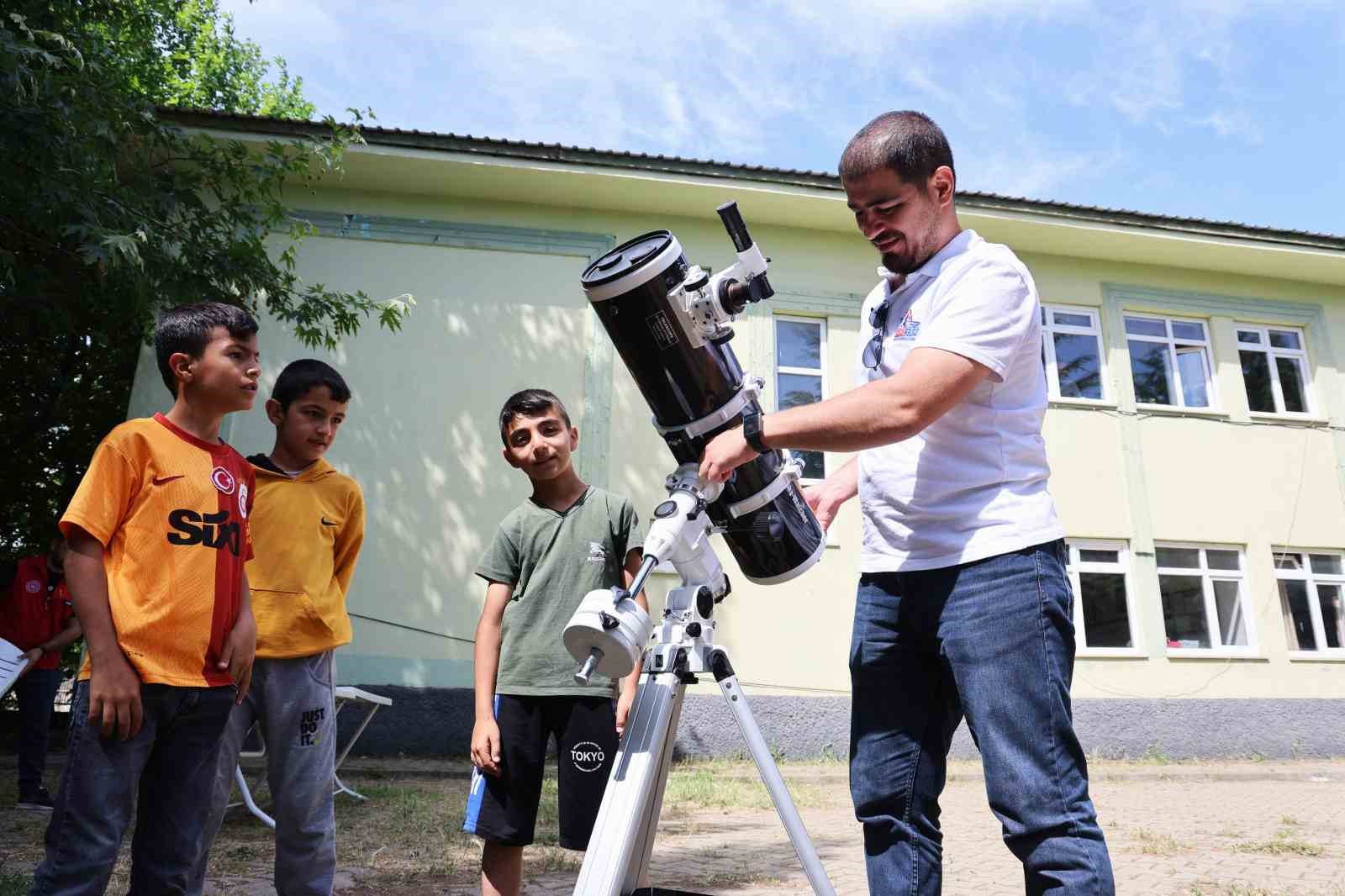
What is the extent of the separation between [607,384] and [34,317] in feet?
18.4

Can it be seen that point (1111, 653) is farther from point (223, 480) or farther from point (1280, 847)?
point (223, 480)

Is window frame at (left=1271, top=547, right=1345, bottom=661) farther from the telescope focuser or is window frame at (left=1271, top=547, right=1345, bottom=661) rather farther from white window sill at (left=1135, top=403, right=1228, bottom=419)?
the telescope focuser

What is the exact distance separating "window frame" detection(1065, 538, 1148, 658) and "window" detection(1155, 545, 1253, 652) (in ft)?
1.57

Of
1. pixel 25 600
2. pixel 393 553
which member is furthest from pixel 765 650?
pixel 25 600

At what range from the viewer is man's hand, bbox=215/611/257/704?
8.05 feet

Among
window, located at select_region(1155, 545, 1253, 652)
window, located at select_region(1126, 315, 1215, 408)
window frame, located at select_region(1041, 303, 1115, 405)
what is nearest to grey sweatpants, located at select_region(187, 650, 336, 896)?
window frame, located at select_region(1041, 303, 1115, 405)

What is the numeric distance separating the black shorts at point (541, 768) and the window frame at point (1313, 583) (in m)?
12.6

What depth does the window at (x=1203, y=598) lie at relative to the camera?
39.7 feet

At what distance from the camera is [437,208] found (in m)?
11.2

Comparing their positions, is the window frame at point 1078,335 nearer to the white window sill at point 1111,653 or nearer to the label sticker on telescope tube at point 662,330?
the white window sill at point 1111,653

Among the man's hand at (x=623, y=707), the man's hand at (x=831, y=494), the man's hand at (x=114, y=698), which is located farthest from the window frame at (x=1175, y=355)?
the man's hand at (x=114, y=698)

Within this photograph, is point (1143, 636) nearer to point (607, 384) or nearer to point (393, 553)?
point (607, 384)

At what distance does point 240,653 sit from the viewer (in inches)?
97.5

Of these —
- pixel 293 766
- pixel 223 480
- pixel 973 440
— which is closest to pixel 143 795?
pixel 293 766
